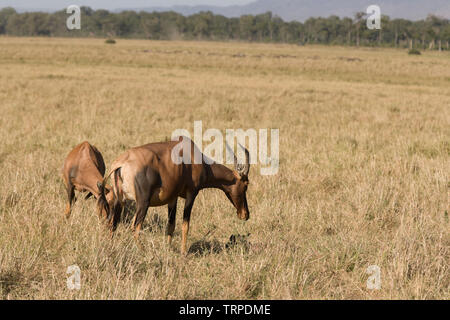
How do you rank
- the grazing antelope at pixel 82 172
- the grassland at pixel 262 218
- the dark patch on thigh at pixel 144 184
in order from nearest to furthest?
the grassland at pixel 262 218 < the dark patch on thigh at pixel 144 184 < the grazing antelope at pixel 82 172

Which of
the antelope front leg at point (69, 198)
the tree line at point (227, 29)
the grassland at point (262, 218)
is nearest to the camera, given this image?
the grassland at point (262, 218)

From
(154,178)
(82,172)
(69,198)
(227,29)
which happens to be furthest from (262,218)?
(227,29)

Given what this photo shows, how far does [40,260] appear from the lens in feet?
14.4

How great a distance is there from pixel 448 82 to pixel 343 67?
11.4m

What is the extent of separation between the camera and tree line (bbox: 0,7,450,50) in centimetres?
12381

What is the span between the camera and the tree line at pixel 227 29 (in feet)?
406

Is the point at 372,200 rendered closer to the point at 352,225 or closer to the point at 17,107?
the point at 352,225

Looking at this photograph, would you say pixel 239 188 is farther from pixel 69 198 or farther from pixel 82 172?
pixel 69 198

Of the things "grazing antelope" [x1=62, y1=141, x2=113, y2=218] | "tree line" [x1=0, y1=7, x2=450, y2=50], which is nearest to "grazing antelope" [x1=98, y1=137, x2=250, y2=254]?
"grazing antelope" [x1=62, y1=141, x2=113, y2=218]

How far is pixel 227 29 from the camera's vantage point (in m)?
145

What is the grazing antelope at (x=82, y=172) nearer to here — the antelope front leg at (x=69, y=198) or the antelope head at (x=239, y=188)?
the antelope front leg at (x=69, y=198)

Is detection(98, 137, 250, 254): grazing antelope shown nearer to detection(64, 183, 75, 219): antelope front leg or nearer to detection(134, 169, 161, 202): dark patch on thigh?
detection(134, 169, 161, 202): dark patch on thigh

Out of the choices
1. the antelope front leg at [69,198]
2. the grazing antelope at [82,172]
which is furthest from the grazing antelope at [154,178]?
the antelope front leg at [69,198]
